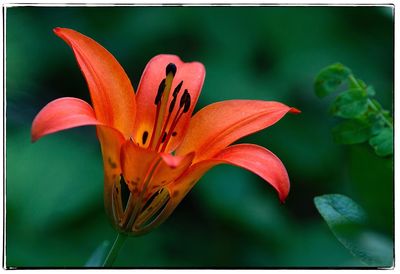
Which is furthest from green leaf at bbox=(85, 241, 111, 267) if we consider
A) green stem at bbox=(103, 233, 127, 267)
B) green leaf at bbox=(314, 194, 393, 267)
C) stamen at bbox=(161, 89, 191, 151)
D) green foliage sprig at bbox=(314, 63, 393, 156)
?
green foliage sprig at bbox=(314, 63, 393, 156)

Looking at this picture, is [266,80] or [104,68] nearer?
[104,68]

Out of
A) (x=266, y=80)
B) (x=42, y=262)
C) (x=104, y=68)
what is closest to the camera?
(x=104, y=68)

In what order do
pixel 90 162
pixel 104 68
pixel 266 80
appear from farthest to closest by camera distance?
pixel 266 80, pixel 90 162, pixel 104 68

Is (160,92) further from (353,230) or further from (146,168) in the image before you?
(353,230)

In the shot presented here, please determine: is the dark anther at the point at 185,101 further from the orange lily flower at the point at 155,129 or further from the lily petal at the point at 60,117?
the lily petal at the point at 60,117

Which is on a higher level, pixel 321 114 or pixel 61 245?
pixel 321 114

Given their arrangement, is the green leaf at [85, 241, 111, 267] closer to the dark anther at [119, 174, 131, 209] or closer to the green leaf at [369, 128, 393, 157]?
the dark anther at [119, 174, 131, 209]

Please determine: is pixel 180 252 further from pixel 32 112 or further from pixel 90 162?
pixel 32 112

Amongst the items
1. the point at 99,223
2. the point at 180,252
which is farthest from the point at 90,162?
the point at 180,252
